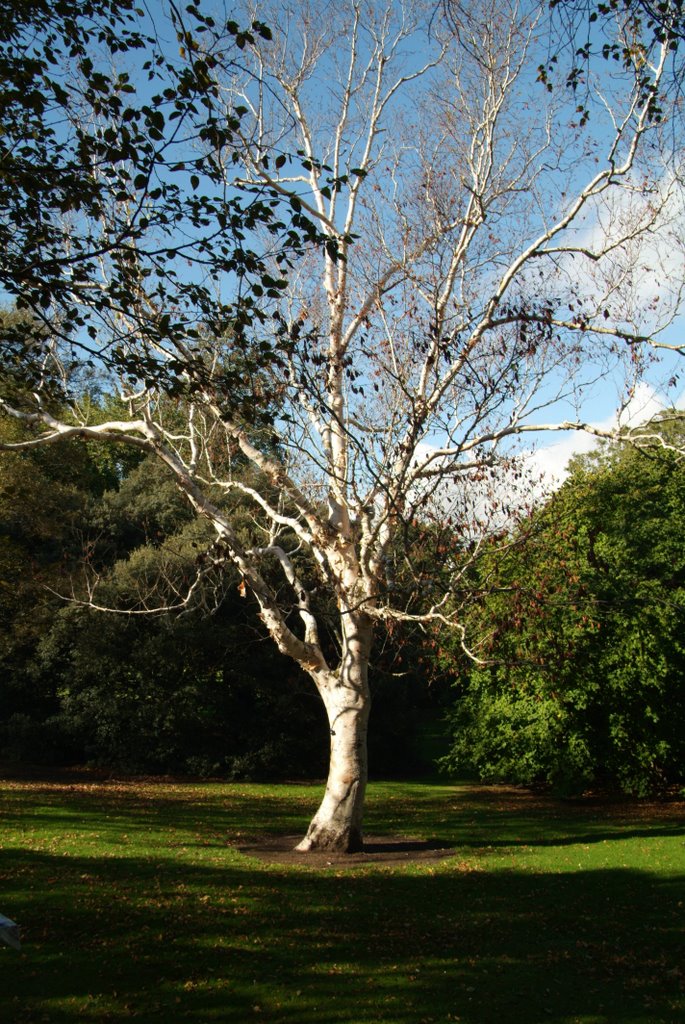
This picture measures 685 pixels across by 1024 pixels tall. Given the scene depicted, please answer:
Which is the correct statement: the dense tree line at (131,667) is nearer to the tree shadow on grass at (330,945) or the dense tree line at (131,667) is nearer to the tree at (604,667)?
the tree at (604,667)

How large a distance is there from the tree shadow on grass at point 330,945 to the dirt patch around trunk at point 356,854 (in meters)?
0.68

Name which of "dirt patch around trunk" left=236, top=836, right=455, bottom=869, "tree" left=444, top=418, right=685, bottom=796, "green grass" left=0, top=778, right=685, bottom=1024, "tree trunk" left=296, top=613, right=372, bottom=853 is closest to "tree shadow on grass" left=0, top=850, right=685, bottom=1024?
"green grass" left=0, top=778, right=685, bottom=1024

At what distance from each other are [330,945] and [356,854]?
4.80 meters

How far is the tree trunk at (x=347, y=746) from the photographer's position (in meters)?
12.9

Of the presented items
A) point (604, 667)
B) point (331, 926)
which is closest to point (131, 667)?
point (604, 667)

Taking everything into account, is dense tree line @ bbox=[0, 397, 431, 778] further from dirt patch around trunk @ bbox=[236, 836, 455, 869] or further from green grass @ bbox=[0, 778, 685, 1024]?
dirt patch around trunk @ bbox=[236, 836, 455, 869]

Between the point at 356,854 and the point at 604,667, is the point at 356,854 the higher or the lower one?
the lower one

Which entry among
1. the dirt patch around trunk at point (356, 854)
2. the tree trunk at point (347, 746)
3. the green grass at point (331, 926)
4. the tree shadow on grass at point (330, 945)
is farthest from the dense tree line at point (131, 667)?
the tree shadow on grass at point (330, 945)

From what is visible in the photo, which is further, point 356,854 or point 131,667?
point 131,667

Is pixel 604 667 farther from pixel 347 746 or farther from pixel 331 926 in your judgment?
pixel 331 926

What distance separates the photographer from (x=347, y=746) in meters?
12.9

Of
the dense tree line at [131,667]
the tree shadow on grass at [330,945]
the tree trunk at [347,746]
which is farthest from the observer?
the dense tree line at [131,667]

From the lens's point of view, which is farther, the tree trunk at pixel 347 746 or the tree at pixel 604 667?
the tree at pixel 604 667

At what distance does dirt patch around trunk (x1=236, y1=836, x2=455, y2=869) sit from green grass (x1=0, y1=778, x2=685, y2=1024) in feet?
0.80
